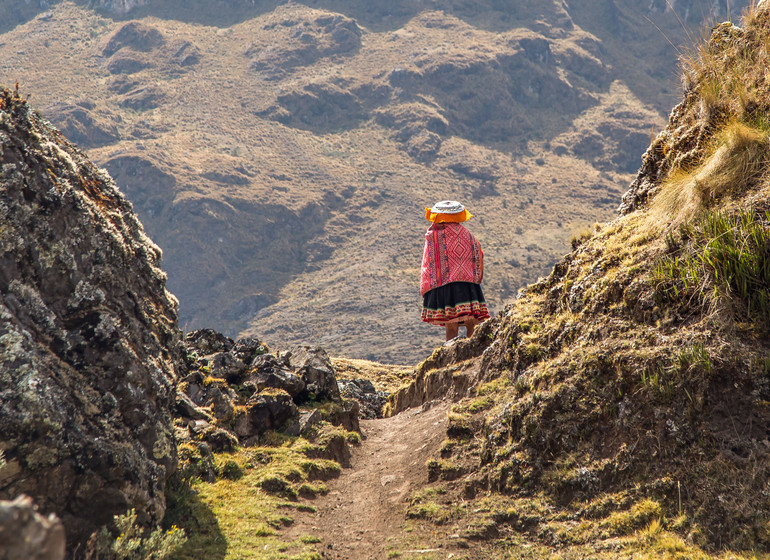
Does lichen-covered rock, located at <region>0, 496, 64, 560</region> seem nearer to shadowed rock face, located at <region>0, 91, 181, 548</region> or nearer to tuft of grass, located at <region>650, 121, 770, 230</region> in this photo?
shadowed rock face, located at <region>0, 91, 181, 548</region>

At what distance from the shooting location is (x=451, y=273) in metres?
15.5

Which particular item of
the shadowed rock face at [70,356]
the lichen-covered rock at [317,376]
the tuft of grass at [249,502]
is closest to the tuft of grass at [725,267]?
the tuft of grass at [249,502]

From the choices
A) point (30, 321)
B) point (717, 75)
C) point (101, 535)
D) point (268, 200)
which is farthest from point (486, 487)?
point (268, 200)

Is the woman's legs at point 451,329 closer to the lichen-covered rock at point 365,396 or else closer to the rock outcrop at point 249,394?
the lichen-covered rock at point 365,396

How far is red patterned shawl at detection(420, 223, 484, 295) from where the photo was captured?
1545cm

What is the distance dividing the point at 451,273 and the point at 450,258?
33 cm

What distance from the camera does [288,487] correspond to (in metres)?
9.83

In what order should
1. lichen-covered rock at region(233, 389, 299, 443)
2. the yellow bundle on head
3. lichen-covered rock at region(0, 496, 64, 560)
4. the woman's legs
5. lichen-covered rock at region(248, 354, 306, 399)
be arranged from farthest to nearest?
the woman's legs → the yellow bundle on head → lichen-covered rock at region(248, 354, 306, 399) → lichen-covered rock at region(233, 389, 299, 443) → lichen-covered rock at region(0, 496, 64, 560)

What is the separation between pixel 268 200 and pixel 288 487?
578 ft

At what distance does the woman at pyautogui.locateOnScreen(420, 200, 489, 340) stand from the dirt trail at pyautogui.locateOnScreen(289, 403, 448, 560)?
3050 millimetres

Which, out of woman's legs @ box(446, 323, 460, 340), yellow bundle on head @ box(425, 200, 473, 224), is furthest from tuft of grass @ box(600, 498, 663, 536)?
yellow bundle on head @ box(425, 200, 473, 224)

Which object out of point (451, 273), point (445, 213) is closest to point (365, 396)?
point (451, 273)

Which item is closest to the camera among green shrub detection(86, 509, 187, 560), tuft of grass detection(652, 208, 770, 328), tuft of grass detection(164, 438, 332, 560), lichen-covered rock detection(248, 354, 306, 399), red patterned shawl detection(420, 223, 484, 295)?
green shrub detection(86, 509, 187, 560)

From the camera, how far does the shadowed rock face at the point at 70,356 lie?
6.61m
